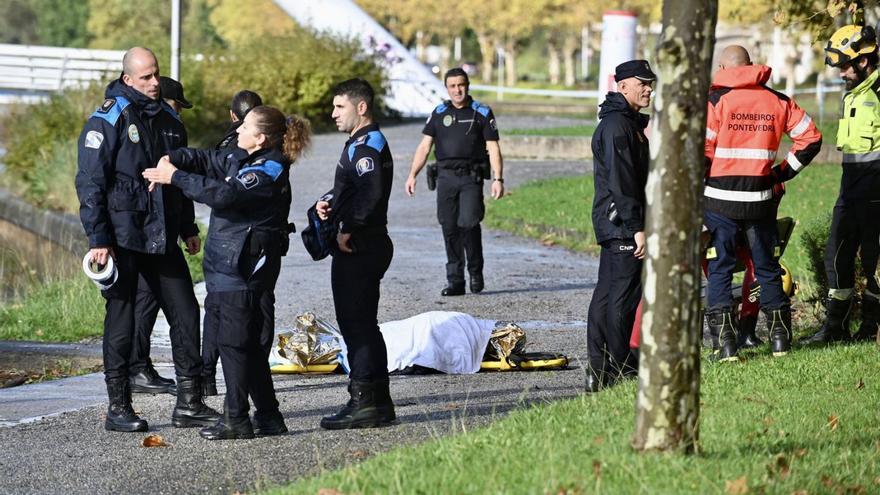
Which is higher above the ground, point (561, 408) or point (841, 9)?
point (841, 9)

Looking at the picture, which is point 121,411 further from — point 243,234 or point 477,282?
point 477,282

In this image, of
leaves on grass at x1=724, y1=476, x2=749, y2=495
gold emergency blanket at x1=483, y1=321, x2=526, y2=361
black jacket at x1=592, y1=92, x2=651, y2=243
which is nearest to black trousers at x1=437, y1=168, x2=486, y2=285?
gold emergency blanket at x1=483, y1=321, x2=526, y2=361

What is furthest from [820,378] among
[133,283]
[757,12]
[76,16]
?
[76,16]

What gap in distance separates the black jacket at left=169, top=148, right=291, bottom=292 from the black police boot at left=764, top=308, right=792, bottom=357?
318 centimetres

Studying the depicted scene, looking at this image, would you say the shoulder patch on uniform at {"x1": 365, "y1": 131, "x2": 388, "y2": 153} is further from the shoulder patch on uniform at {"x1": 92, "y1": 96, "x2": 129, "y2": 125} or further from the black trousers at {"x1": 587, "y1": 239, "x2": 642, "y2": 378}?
the black trousers at {"x1": 587, "y1": 239, "x2": 642, "y2": 378}

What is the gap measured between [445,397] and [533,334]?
243 cm

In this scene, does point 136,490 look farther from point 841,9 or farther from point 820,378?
point 841,9

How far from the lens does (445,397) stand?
8422 mm

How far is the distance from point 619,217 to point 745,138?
1.11m

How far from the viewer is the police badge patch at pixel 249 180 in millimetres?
7020

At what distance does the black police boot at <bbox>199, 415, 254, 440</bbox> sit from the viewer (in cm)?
725

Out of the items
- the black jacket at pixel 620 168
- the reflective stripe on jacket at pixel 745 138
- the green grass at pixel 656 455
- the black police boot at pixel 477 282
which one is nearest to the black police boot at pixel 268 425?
the green grass at pixel 656 455

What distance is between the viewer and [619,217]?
7.90m

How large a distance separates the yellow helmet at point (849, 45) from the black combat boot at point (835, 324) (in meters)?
1.57
